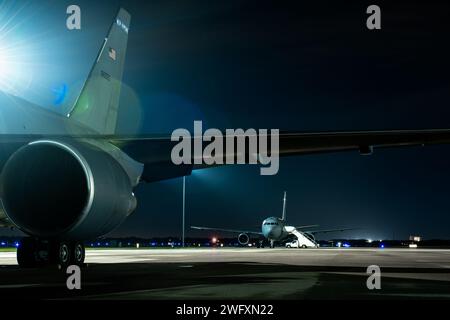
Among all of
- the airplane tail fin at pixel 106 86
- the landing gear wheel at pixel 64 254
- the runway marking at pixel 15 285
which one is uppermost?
the airplane tail fin at pixel 106 86

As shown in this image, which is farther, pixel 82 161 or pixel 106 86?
pixel 106 86

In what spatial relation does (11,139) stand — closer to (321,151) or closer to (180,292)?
(180,292)

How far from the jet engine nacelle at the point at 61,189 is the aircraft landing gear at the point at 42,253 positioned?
11.6ft

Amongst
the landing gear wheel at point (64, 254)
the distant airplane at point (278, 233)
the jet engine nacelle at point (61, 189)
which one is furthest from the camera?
the distant airplane at point (278, 233)

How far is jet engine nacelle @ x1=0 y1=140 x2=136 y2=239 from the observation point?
11.7 meters

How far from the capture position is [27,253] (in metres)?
16.1

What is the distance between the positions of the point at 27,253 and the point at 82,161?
5.51 meters

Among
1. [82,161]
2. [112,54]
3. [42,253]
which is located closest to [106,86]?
[112,54]

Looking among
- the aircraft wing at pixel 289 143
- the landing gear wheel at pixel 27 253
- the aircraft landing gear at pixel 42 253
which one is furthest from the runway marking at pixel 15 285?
the landing gear wheel at pixel 27 253

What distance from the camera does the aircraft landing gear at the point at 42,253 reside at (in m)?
15.6

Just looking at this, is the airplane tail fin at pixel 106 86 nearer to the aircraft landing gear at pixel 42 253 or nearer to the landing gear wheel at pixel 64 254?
the aircraft landing gear at pixel 42 253

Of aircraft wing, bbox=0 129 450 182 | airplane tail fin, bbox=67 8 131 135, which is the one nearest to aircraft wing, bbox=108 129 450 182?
aircraft wing, bbox=0 129 450 182

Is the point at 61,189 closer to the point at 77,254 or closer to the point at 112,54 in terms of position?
the point at 77,254
